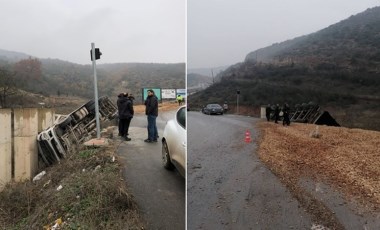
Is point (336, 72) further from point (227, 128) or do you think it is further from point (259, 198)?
point (259, 198)

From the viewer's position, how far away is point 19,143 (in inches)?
179

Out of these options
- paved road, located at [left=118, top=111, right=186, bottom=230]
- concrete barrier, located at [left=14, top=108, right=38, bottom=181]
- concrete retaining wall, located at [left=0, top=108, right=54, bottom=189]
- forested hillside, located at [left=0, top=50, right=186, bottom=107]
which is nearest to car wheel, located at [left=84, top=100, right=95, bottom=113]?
forested hillside, located at [left=0, top=50, right=186, bottom=107]

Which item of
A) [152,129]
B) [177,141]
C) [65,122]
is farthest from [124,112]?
[177,141]

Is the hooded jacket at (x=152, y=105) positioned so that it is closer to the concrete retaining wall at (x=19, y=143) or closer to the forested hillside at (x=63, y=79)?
the forested hillside at (x=63, y=79)

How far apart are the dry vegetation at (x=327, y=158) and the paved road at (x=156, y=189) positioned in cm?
51

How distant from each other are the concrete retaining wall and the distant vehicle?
9.82 ft

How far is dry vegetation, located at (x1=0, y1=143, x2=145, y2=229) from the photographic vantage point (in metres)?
2.16

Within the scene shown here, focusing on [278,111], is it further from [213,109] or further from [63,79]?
[63,79]

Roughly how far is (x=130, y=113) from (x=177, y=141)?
8.03 feet

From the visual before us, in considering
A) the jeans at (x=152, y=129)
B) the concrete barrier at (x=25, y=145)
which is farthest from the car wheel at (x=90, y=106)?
the jeans at (x=152, y=129)

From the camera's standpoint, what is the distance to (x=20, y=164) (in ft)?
14.8

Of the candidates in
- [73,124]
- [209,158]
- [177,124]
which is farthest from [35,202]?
[73,124]

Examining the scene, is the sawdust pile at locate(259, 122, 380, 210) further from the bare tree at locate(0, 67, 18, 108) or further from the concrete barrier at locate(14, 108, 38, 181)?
the bare tree at locate(0, 67, 18, 108)

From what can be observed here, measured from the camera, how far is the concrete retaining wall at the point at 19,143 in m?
4.30
